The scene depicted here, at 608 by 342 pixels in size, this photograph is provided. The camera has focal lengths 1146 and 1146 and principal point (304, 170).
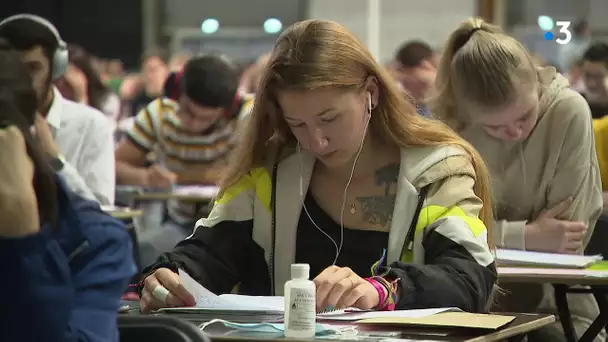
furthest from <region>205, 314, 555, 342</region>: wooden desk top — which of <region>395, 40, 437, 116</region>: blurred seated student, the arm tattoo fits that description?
<region>395, 40, 437, 116</region>: blurred seated student

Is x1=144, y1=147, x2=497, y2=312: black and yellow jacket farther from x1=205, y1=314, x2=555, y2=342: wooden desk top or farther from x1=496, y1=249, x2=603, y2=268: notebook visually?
x1=496, y1=249, x2=603, y2=268: notebook

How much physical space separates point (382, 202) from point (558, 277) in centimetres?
56

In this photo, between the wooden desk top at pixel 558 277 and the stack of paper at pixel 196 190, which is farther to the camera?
the stack of paper at pixel 196 190

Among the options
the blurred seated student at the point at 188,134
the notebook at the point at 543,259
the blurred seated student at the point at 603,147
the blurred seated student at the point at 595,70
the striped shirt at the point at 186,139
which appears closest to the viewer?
the notebook at the point at 543,259

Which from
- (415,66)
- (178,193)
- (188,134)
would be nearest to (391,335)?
(178,193)

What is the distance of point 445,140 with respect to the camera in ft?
8.48

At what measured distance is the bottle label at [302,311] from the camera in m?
1.92

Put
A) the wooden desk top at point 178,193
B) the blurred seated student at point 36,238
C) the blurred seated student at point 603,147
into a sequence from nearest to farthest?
the blurred seated student at point 36,238 < the blurred seated student at point 603,147 < the wooden desk top at point 178,193

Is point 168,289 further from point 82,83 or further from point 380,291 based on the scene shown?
point 82,83

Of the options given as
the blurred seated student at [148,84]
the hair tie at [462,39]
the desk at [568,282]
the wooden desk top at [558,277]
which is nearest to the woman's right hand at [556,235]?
the desk at [568,282]

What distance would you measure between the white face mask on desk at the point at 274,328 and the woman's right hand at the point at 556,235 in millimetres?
1358

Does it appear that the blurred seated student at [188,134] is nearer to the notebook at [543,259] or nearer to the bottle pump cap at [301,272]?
the notebook at [543,259]

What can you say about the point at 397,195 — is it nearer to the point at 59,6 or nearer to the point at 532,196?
the point at 532,196

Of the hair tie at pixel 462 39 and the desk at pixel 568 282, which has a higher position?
the hair tie at pixel 462 39
